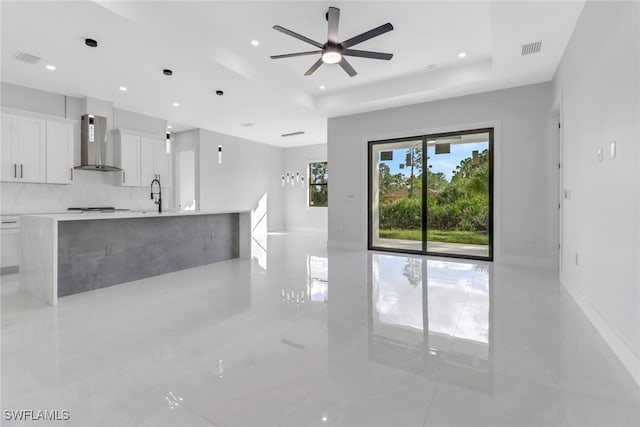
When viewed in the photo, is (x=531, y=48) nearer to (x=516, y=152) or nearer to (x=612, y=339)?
(x=516, y=152)

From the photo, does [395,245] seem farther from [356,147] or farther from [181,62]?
[181,62]

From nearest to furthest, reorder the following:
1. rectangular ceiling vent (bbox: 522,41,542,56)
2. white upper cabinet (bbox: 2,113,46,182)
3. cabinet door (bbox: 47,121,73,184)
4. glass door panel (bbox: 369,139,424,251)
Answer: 1. rectangular ceiling vent (bbox: 522,41,542,56)
2. white upper cabinet (bbox: 2,113,46,182)
3. cabinet door (bbox: 47,121,73,184)
4. glass door panel (bbox: 369,139,424,251)

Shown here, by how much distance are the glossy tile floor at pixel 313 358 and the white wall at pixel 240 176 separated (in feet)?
18.0

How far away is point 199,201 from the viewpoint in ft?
28.3

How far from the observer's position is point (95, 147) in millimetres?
5852

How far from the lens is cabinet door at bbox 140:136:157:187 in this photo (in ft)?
22.0

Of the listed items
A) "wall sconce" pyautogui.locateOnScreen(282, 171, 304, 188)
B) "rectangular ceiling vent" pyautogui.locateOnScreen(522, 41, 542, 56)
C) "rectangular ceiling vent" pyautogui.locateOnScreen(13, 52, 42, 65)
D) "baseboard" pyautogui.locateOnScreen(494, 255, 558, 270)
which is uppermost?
"rectangular ceiling vent" pyautogui.locateOnScreen(13, 52, 42, 65)

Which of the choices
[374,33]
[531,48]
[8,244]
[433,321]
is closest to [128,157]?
[8,244]

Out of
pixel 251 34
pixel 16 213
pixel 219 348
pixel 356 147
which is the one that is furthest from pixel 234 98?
pixel 219 348

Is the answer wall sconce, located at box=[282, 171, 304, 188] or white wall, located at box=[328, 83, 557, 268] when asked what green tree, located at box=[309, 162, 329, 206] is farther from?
white wall, located at box=[328, 83, 557, 268]

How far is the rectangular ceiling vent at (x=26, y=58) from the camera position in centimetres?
425

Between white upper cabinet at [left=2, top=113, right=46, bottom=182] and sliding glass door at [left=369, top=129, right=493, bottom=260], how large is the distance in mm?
5958

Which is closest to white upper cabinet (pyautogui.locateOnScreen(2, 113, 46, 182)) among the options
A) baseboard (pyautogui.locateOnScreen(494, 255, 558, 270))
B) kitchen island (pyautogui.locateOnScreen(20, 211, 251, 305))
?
kitchen island (pyautogui.locateOnScreen(20, 211, 251, 305))

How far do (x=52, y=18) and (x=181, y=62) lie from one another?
56.2 inches
